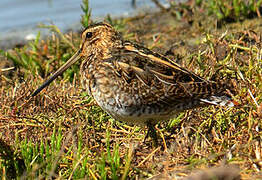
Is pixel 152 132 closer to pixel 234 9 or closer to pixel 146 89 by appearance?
pixel 146 89

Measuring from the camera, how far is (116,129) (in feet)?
12.7

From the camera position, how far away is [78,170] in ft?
10.1

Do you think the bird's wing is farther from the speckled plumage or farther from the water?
the water

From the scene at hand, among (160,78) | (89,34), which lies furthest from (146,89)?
(89,34)

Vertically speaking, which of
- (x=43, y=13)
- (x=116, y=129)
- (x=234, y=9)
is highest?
(x=234, y=9)

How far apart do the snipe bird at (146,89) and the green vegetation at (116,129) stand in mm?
174

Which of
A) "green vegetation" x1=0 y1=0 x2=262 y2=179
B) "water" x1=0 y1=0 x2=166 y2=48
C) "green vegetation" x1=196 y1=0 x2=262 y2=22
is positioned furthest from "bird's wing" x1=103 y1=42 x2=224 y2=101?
"water" x1=0 y1=0 x2=166 y2=48

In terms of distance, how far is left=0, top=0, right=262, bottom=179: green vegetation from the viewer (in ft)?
10.1

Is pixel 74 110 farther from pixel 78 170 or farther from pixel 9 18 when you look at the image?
pixel 9 18

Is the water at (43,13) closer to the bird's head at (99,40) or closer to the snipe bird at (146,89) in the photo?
the bird's head at (99,40)

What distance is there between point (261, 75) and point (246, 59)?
775 mm

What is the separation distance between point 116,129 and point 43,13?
540cm

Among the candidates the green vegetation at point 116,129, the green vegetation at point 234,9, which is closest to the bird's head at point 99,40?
the green vegetation at point 116,129

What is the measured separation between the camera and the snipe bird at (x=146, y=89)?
3.37 meters
